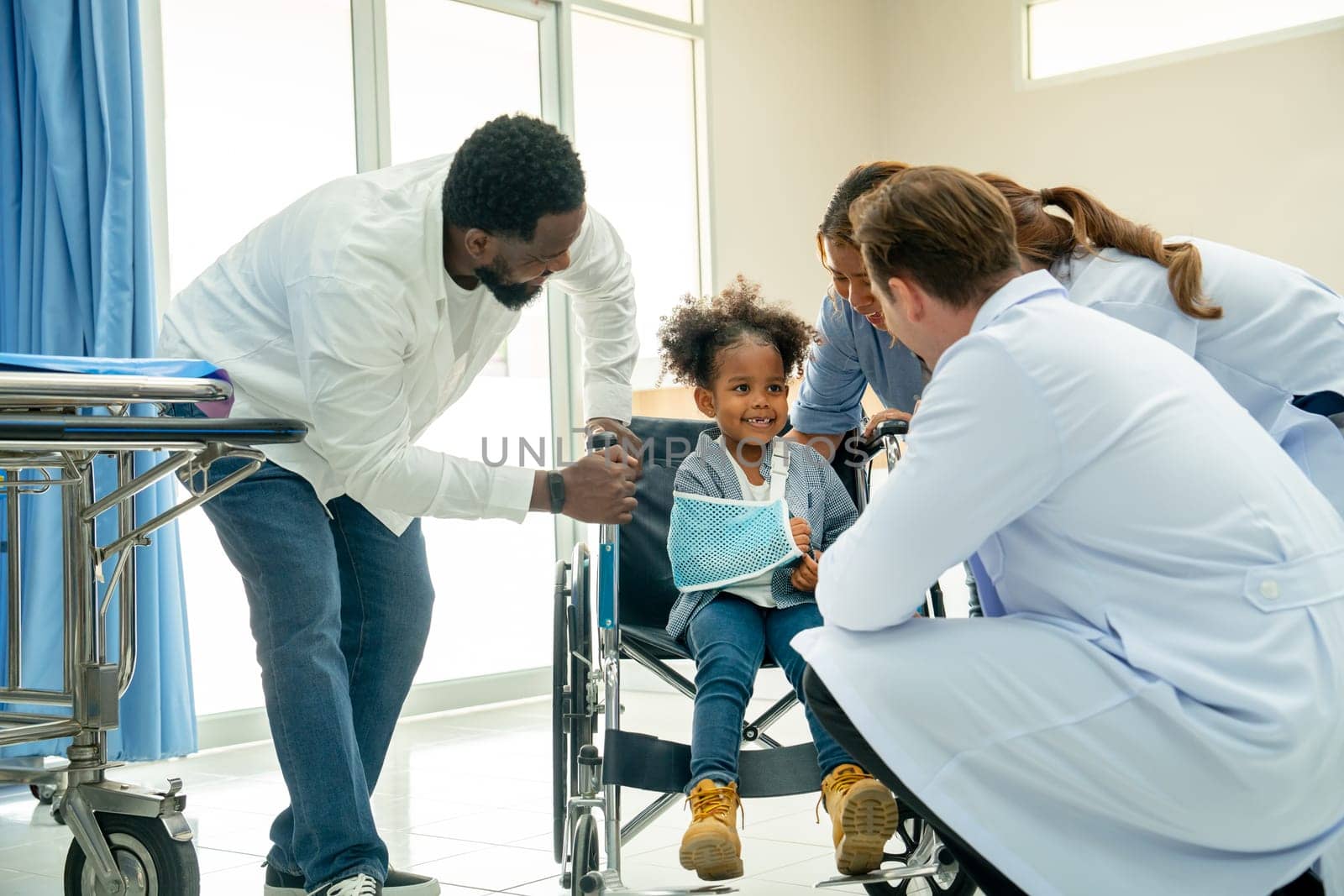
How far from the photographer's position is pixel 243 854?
8.86ft

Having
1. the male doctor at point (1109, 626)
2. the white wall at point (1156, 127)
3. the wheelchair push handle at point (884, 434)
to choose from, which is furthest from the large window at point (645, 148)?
the male doctor at point (1109, 626)

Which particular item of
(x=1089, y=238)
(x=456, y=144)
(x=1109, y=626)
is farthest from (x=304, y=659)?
(x=456, y=144)

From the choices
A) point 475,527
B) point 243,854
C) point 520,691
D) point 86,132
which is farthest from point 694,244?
point 243,854

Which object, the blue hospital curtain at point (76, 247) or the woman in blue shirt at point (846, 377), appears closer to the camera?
the woman in blue shirt at point (846, 377)

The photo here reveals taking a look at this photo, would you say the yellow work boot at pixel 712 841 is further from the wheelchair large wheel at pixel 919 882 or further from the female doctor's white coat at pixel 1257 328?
the female doctor's white coat at pixel 1257 328

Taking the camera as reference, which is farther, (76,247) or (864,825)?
(76,247)

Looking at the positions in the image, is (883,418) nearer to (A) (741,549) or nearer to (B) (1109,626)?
(A) (741,549)

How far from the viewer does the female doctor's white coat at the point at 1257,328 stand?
179 centimetres

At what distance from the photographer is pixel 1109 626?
137 centimetres

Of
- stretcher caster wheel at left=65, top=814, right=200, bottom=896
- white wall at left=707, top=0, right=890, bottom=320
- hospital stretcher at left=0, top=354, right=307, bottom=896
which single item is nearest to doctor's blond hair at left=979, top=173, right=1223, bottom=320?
hospital stretcher at left=0, top=354, right=307, bottom=896

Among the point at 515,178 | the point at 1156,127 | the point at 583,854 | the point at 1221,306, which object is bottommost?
the point at 583,854

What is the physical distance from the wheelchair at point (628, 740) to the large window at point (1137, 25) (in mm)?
3959

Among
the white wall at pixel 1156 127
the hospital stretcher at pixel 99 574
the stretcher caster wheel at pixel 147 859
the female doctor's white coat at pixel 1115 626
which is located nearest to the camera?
the female doctor's white coat at pixel 1115 626

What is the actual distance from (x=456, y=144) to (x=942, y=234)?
3.45 metres
